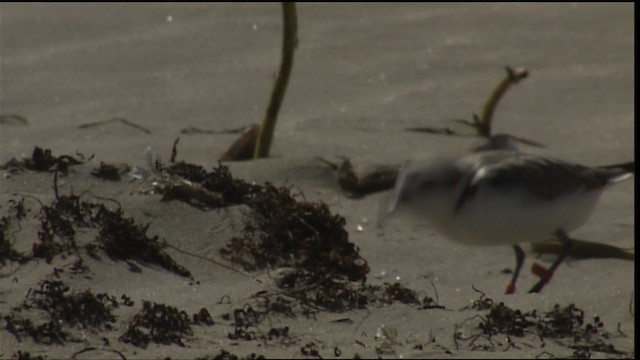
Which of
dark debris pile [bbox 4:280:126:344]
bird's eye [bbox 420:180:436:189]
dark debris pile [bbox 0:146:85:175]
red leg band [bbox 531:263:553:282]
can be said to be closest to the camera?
dark debris pile [bbox 4:280:126:344]

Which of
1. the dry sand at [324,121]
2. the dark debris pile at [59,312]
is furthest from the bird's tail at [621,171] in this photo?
the dark debris pile at [59,312]

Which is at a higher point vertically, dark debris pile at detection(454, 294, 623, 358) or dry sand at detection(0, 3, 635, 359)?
dark debris pile at detection(454, 294, 623, 358)

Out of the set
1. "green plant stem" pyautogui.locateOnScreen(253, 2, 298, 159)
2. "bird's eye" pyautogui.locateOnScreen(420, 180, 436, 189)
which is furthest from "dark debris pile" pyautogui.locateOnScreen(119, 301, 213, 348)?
"green plant stem" pyautogui.locateOnScreen(253, 2, 298, 159)

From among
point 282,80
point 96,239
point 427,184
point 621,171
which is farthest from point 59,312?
point 282,80

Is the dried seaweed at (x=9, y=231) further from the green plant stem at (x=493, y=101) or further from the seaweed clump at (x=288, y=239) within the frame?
the green plant stem at (x=493, y=101)

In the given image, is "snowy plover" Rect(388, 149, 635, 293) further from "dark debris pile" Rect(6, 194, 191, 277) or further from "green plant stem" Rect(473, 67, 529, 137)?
"green plant stem" Rect(473, 67, 529, 137)

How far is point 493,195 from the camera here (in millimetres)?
4402

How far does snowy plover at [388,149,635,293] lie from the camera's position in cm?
442

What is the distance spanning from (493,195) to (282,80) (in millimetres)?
1942

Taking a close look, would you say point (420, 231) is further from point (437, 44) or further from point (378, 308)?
point (437, 44)

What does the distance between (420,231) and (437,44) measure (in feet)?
9.63

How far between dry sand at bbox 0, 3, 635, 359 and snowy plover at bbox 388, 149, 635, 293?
0.26 meters

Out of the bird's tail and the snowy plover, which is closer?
the snowy plover

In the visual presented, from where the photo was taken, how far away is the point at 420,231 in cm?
565
